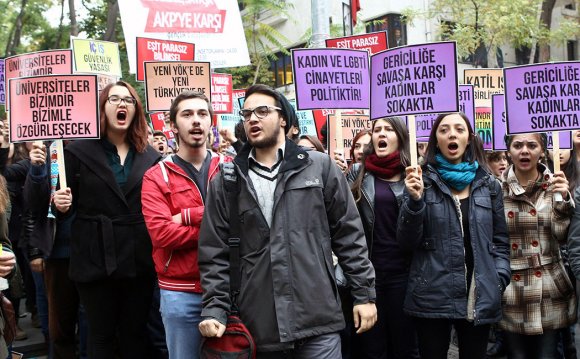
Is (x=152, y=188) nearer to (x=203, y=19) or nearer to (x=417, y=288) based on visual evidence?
(x=417, y=288)

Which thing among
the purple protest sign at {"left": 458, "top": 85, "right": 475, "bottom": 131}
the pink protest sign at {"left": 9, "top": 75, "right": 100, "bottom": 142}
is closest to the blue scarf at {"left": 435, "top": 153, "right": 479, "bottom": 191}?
the pink protest sign at {"left": 9, "top": 75, "right": 100, "bottom": 142}

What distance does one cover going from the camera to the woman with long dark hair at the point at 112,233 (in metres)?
4.38

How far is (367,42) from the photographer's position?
26.3ft

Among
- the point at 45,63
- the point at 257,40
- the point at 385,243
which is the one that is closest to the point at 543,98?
the point at 385,243

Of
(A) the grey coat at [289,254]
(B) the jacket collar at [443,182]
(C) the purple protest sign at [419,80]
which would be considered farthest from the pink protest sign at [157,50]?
(A) the grey coat at [289,254]

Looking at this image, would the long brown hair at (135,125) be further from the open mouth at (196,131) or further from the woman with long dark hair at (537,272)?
the woman with long dark hair at (537,272)

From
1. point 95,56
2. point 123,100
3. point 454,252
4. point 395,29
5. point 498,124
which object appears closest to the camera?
point 454,252

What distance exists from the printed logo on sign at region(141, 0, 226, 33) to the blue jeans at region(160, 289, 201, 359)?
7141 millimetres

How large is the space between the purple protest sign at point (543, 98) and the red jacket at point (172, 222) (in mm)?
2487

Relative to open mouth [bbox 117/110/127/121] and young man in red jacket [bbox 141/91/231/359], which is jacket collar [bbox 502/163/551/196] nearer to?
young man in red jacket [bbox 141/91/231/359]

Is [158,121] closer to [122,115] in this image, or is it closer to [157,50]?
[157,50]

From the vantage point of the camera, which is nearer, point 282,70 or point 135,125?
point 135,125

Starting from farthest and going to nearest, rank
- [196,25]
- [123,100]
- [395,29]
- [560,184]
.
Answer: [395,29]
[196,25]
[123,100]
[560,184]

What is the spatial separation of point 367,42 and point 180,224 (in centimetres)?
477
